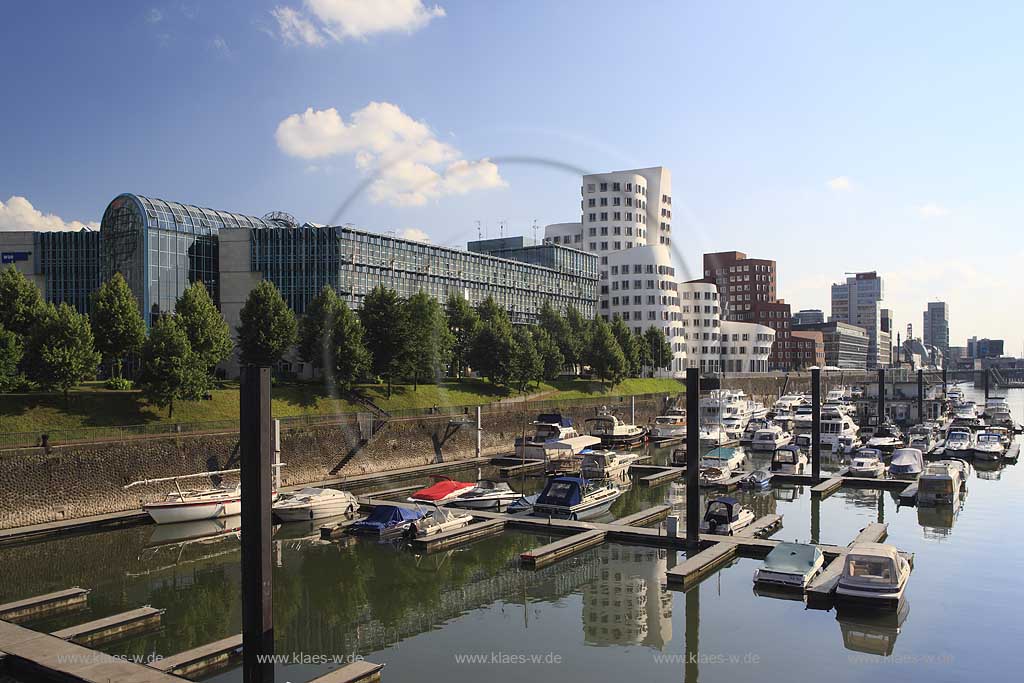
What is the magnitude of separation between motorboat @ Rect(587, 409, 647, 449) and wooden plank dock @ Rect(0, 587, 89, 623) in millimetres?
55882

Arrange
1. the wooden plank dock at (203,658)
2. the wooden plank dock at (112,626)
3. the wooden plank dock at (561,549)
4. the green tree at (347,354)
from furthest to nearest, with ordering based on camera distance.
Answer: the green tree at (347,354), the wooden plank dock at (561,549), the wooden plank dock at (112,626), the wooden plank dock at (203,658)

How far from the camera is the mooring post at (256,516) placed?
19.5 metres

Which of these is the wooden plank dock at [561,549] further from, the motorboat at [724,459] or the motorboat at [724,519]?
the motorboat at [724,459]

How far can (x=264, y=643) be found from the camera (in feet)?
65.6

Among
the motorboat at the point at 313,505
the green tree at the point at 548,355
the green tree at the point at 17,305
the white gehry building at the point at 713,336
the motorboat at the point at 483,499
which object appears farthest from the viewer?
the white gehry building at the point at 713,336

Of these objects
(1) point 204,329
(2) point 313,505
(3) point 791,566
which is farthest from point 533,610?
(1) point 204,329

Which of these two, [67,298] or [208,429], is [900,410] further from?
[67,298]

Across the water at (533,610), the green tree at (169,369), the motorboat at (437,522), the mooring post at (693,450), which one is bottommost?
the water at (533,610)

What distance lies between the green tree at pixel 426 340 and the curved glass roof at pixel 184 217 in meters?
26.7

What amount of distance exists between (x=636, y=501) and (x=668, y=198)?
137400 mm

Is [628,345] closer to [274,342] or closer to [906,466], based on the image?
[274,342]

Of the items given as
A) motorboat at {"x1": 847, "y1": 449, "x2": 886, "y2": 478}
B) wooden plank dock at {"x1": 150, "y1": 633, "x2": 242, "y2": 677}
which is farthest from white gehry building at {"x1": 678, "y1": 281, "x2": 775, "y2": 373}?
wooden plank dock at {"x1": 150, "y1": 633, "x2": 242, "y2": 677}

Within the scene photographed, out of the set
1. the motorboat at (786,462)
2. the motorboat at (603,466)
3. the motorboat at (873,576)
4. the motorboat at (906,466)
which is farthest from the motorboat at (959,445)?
the motorboat at (873,576)

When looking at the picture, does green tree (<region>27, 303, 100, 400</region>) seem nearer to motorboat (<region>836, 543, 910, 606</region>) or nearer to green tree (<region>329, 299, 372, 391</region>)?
green tree (<region>329, 299, 372, 391</region>)
